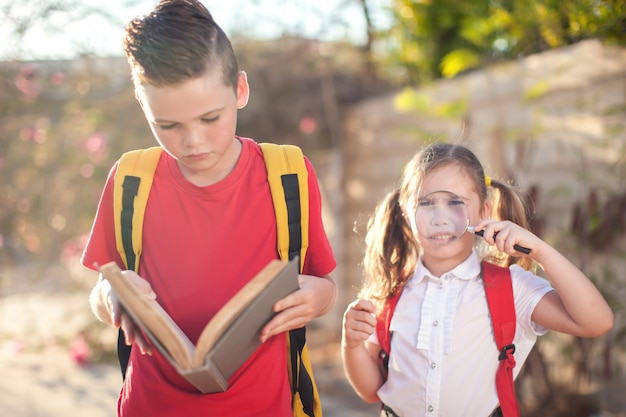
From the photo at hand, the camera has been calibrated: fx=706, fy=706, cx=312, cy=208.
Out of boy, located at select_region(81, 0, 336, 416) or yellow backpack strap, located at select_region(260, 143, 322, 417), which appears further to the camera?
yellow backpack strap, located at select_region(260, 143, 322, 417)

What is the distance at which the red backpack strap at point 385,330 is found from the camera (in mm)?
2145

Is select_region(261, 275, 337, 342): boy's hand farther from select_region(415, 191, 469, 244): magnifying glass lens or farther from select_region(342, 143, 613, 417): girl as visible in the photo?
select_region(415, 191, 469, 244): magnifying glass lens

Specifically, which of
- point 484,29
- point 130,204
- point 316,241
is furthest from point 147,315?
point 484,29

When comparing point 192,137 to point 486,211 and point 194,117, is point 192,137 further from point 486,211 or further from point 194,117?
point 486,211

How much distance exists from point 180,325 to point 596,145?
2.95m

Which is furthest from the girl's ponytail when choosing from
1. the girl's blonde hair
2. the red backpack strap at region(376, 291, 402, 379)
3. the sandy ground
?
the sandy ground

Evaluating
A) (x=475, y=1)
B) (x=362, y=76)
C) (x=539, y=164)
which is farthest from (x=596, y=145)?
(x=362, y=76)

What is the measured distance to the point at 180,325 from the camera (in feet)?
Answer: 6.17

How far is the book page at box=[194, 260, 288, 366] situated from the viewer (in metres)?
1.54

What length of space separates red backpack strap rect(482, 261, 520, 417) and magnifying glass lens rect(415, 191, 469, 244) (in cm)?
20

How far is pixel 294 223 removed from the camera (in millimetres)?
1906

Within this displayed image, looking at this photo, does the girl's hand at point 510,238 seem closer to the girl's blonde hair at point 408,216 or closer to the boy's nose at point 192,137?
the girl's blonde hair at point 408,216

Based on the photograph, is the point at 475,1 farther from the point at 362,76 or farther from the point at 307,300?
the point at 307,300

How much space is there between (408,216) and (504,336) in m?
0.46
